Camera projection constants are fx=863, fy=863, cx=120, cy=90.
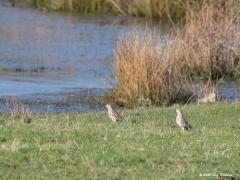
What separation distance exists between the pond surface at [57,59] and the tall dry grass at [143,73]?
29.4 inches

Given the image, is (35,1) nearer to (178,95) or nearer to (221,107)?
(178,95)

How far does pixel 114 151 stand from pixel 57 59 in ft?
54.2

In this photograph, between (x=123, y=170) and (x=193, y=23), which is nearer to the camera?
(x=123, y=170)

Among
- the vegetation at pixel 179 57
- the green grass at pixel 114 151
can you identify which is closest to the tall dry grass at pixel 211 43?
the vegetation at pixel 179 57

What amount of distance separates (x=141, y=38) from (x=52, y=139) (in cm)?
928

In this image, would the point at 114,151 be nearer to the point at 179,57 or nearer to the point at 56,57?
the point at 179,57

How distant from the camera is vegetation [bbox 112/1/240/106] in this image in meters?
19.1

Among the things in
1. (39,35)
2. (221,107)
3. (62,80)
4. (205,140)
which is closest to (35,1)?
(39,35)

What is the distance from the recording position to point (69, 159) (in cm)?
961

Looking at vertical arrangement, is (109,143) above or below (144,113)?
above

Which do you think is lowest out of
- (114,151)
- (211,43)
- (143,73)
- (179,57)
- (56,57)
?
(56,57)

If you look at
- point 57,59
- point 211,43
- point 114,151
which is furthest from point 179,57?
point 114,151

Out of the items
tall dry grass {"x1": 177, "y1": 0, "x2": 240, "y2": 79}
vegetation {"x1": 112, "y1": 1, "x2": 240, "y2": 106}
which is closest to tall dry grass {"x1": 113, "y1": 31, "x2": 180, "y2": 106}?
vegetation {"x1": 112, "y1": 1, "x2": 240, "y2": 106}

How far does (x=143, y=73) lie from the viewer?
19.0 m
